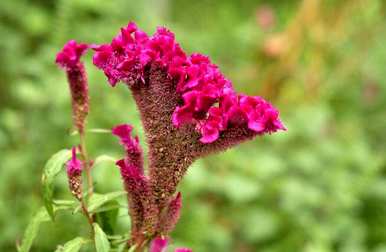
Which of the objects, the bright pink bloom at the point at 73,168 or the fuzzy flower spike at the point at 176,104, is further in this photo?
the bright pink bloom at the point at 73,168

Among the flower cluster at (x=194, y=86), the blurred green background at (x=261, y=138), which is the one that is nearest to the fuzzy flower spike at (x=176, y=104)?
the flower cluster at (x=194, y=86)

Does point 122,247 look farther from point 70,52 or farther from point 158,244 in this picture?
point 70,52

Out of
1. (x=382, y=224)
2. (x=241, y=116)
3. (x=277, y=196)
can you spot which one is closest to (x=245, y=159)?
(x=277, y=196)

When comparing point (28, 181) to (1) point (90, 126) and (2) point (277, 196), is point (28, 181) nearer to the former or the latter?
(1) point (90, 126)

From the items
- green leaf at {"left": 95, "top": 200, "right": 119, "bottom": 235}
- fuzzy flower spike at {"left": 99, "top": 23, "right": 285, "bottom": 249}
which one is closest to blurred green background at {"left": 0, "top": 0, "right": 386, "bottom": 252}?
green leaf at {"left": 95, "top": 200, "right": 119, "bottom": 235}

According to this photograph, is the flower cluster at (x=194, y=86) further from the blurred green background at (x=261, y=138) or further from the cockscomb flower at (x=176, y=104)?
the blurred green background at (x=261, y=138)

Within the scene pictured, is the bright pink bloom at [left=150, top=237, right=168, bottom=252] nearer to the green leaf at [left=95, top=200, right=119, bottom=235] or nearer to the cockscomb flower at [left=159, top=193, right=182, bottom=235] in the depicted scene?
the cockscomb flower at [left=159, top=193, right=182, bottom=235]
